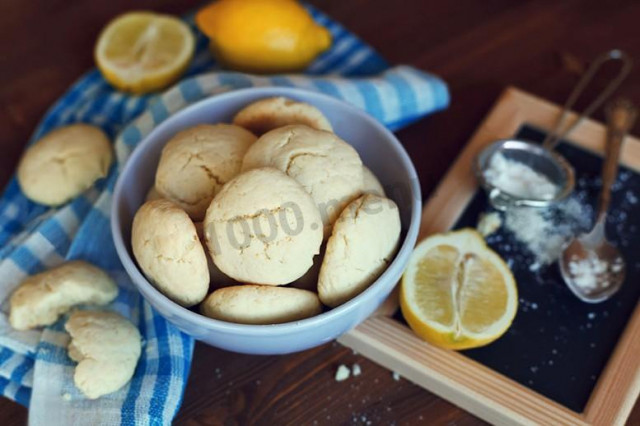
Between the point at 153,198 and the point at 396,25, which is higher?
the point at 396,25

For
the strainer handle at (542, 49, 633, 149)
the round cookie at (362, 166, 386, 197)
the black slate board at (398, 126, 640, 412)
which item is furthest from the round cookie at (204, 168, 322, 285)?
the strainer handle at (542, 49, 633, 149)

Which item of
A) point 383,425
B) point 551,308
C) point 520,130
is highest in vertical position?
point 520,130

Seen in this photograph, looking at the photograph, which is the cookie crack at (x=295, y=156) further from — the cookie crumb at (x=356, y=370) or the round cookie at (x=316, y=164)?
the cookie crumb at (x=356, y=370)

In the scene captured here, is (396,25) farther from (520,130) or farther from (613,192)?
(613,192)

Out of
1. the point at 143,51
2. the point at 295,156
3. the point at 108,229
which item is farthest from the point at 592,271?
the point at 143,51

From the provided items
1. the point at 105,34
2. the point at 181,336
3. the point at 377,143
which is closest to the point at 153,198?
the point at 181,336

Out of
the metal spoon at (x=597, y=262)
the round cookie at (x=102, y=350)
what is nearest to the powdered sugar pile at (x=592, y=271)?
the metal spoon at (x=597, y=262)

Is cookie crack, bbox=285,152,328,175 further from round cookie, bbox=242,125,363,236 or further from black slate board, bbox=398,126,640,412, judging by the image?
black slate board, bbox=398,126,640,412
